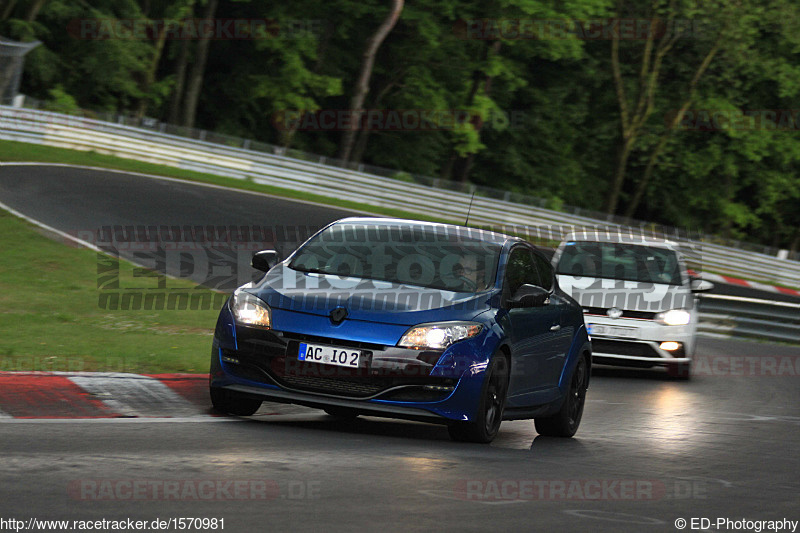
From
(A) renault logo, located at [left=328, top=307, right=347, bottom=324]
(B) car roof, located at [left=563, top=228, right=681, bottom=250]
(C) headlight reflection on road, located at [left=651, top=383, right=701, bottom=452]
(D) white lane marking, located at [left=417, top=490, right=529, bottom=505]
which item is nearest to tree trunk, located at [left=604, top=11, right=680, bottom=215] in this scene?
(B) car roof, located at [left=563, top=228, right=681, bottom=250]

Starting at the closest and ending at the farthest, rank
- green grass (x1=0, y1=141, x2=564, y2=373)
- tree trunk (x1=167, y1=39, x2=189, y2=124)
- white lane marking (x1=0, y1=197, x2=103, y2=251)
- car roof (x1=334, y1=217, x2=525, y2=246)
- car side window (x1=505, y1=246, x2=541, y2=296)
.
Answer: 1. car side window (x1=505, y1=246, x2=541, y2=296)
2. car roof (x1=334, y1=217, x2=525, y2=246)
3. green grass (x1=0, y1=141, x2=564, y2=373)
4. white lane marking (x1=0, y1=197, x2=103, y2=251)
5. tree trunk (x1=167, y1=39, x2=189, y2=124)

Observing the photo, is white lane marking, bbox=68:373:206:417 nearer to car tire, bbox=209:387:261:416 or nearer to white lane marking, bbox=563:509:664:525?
car tire, bbox=209:387:261:416

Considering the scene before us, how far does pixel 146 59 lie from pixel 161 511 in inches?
A: 1486

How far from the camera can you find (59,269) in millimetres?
17328

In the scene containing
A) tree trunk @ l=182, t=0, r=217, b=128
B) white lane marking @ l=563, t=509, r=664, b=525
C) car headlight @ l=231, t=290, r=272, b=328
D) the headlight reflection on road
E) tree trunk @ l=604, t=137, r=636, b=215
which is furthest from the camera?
tree trunk @ l=604, t=137, r=636, b=215

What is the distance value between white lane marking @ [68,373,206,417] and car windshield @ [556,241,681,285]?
25.3ft

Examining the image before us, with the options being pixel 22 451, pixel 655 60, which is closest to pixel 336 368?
pixel 22 451

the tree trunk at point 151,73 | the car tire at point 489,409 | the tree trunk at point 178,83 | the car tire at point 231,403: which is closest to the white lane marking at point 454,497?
the car tire at point 489,409

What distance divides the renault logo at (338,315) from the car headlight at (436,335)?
0.41 m

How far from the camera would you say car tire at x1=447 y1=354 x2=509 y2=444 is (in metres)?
8.66

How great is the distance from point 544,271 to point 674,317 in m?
5.74

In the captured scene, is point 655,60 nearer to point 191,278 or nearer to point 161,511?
point 191,278

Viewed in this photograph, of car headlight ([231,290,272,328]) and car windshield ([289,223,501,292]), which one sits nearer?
car headlight ([231,290,272,328])

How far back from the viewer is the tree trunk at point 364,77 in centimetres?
4416
